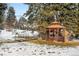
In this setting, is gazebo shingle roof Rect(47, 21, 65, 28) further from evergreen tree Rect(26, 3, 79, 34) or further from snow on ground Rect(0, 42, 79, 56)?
snow on ground Rect(0, 42, 79, 56)

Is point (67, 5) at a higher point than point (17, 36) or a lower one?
higher

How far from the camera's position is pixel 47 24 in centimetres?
147

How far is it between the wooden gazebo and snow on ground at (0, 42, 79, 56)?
80 mm

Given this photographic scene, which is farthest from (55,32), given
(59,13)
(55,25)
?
(59,13)

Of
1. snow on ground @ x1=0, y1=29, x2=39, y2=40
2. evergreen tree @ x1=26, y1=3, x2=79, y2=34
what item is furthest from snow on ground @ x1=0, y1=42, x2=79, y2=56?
evergreen tree @ x1=26, y1=3, x2=79, y2=34

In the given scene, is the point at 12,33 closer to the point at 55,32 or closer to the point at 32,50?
the point at 32,50

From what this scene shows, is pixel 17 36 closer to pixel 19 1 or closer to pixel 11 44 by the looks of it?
pixel 11 44

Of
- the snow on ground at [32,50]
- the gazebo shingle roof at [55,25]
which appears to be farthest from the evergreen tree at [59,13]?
the snow on ground at [32,50]

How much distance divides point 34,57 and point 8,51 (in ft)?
0.76

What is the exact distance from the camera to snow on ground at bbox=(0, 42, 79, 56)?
144cm

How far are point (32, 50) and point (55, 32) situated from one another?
0.25 m

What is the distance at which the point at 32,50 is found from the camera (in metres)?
1.45

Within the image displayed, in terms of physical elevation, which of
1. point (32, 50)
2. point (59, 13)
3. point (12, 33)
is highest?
point (59, 13)

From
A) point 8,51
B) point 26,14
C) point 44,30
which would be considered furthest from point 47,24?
point 8,51
